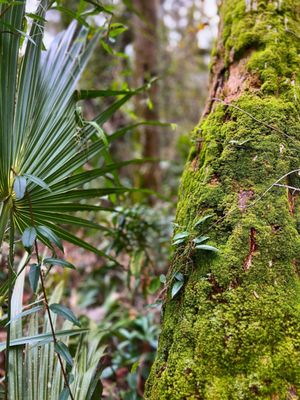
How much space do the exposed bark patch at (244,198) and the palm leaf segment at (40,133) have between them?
0.76 m

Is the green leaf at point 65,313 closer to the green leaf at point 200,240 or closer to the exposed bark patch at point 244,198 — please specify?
the green leaf at point 200,240

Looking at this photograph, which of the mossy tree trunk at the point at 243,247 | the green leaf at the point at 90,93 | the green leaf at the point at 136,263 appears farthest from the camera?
the green leaf at the point at 136,263

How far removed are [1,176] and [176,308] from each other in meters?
0.88

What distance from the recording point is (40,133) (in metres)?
1.76

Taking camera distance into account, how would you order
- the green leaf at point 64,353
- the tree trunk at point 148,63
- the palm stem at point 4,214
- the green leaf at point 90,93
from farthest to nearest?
the tree trunk at point 148,63, the green leaf at point 90,93, the palm stem at point 4,214, the green leaf at point 64,353

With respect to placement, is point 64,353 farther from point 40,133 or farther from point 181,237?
point 40,133

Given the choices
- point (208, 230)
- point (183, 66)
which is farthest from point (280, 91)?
point (183, 66)

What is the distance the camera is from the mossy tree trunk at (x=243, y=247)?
3.58 ft

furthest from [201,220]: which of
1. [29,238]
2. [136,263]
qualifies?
[136,263]

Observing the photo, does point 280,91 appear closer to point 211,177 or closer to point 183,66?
point 211,177

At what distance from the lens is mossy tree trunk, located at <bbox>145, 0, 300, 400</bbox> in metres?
1.09

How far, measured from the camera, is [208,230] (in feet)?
4.38

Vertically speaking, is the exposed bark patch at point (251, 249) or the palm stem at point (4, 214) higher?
the palm stem at point (4, 214)

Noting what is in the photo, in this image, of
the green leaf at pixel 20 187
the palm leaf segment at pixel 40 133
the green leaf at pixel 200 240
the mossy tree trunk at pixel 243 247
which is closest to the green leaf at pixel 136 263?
the palm leaf segment at pixel 40 133
